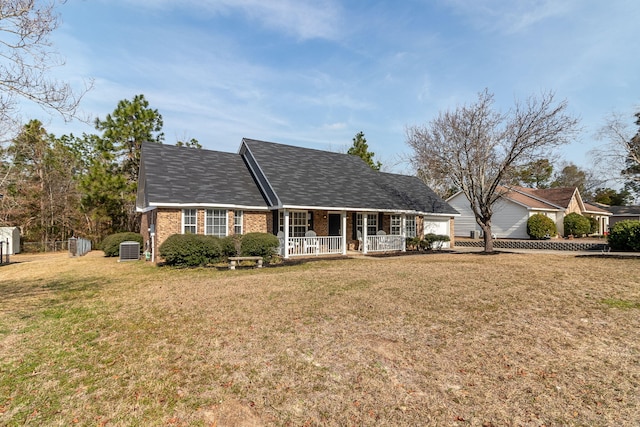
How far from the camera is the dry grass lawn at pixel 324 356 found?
3631 millimetres

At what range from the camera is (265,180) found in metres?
18.8

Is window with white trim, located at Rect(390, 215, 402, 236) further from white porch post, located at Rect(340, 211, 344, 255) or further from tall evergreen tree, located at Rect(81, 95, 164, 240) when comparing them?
tall evergreen tree, located at Rect(81, 95, 164, 240)

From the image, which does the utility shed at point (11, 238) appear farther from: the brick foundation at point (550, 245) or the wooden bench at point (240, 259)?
the brick foundation at point (550, 245)

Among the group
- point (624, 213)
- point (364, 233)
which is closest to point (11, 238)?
point (364, 233)

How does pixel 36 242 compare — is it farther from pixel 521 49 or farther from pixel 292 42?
pixel 521 49

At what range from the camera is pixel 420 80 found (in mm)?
18609

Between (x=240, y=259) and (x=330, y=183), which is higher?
(x=330, y=183)

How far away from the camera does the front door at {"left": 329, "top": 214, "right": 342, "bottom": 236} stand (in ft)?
66.4

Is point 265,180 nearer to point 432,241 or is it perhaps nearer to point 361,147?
point 432,241

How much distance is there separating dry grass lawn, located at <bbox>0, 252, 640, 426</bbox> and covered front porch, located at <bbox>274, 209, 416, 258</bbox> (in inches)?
327

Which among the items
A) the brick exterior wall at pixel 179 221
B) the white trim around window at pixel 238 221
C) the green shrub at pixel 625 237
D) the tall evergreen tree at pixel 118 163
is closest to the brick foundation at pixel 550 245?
the green shrub at pixel 625 237

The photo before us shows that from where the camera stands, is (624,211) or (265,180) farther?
(624,211)

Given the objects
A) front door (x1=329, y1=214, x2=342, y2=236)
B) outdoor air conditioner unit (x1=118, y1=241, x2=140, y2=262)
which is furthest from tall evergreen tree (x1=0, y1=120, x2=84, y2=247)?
front door (x1=329, y1=214, x2=342, y2=236)

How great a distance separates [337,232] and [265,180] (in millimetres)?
5224
